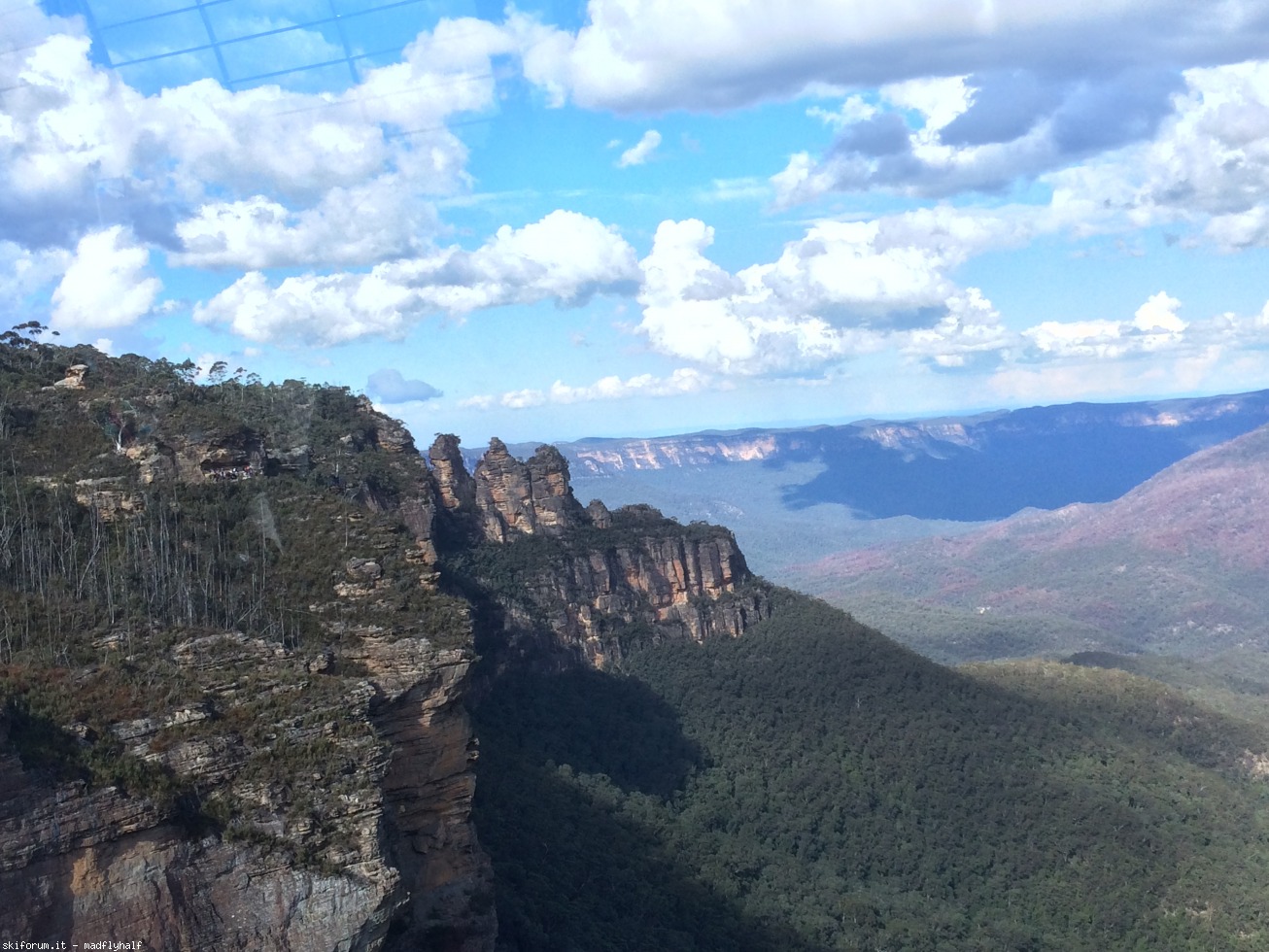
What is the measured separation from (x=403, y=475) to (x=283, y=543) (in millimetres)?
31012

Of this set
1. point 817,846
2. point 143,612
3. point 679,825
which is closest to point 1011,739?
point 817,846

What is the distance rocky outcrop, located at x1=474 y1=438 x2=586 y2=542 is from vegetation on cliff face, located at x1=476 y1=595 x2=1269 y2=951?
12066mm

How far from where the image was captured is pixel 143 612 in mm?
30672

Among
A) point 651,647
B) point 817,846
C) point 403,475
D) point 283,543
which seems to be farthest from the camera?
point 651,647

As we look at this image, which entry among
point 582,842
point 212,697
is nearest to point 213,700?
point 212,697

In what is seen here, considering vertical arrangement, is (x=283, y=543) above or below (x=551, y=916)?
above

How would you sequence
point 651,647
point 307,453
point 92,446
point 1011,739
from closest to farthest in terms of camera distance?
point 92,446 → point 307,453 → point 1011,739 → point 651,647

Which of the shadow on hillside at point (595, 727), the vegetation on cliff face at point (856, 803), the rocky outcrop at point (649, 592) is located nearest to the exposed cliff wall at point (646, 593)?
the rocky outcrop at point (649, 592)

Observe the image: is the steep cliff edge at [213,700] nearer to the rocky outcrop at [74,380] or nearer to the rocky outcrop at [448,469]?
the rocky outcrop at [74,380]

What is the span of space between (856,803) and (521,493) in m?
32.8

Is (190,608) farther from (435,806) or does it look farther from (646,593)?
(646,593)

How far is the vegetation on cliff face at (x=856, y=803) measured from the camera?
162 ft

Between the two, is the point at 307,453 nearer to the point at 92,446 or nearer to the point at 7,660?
the point at 92,446

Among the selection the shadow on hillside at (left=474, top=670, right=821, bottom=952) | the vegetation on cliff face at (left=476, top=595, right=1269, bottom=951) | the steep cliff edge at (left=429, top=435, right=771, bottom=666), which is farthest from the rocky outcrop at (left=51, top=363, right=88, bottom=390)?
the steep cliff edge at (left=429, top=435, right=771, bottom=666)
